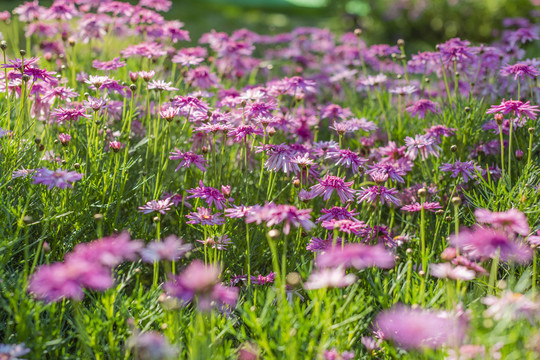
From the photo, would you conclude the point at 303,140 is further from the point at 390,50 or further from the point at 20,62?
the point at 20,62

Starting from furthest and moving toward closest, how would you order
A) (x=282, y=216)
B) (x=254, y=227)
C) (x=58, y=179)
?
Result: 1. (x=254, y=227)
2. (x=58, y=179)
3. (x=282, y=216)

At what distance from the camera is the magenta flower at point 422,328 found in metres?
1.28

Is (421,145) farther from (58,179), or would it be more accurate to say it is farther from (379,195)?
(58,179)

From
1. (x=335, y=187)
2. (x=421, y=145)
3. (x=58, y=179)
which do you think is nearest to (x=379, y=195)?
(x=335, y=187)

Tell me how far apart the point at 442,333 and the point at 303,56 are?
3.34m

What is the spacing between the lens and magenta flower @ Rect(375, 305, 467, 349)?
1.28 metres

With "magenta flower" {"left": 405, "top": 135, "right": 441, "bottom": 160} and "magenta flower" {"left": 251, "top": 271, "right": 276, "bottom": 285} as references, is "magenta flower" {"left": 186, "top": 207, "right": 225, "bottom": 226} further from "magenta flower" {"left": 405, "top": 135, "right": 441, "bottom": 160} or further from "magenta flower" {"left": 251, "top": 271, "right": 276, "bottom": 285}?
"magenta flower" {"left": 405, "top": 135, "right": 441, "bottom": 160}

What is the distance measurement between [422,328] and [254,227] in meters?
1.26

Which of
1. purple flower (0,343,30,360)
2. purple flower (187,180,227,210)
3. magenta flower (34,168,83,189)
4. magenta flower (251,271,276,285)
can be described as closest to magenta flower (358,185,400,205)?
magenta flower (251,271,276,285)

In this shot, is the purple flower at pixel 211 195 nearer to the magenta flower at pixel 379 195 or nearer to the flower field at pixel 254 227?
the flower field at pixel 254 227

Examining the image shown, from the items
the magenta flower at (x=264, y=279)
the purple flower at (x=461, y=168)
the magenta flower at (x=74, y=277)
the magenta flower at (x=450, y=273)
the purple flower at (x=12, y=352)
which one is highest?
the magenta flower at (x=74, y=277)

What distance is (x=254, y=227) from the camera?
8.00ft

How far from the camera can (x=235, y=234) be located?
2.38m

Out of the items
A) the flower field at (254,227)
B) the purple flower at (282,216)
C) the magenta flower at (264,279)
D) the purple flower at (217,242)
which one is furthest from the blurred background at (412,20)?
the purple flower at (282,216)
